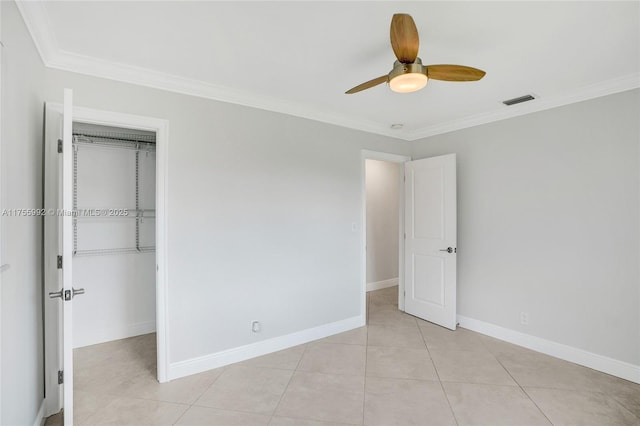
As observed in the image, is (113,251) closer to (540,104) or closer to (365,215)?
(365,215)

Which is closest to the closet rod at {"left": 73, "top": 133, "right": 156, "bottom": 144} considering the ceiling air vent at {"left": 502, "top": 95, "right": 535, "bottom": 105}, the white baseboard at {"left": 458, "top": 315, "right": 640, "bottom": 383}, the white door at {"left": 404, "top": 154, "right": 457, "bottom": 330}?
the white door at {"left": 404, "top": 154, "right": 457, "bottom": 330}

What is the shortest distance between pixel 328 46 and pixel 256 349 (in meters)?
2.68

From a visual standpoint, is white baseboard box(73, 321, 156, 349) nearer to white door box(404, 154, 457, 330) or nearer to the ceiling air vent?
white door box(404, 154, 457, 330)

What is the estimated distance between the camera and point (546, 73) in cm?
244

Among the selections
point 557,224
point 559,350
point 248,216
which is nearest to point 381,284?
point 559,350

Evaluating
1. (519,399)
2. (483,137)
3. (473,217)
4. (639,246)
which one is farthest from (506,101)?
(519,399)

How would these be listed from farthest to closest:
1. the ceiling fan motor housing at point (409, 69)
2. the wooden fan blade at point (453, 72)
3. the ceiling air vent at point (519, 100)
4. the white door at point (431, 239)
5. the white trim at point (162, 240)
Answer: the white door at point (431, 239) < the ceiling air vent at point (519, 100) < the white trim at point (162, 240) < the wooden fan blade at point (453, 72) < the ceiling fan motor housing at point (409, 69)

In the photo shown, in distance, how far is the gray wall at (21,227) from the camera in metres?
1.39

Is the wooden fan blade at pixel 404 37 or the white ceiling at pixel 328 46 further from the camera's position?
the white ceiling at pixel 328 46

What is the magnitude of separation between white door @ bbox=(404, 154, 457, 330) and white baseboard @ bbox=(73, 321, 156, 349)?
330 cm

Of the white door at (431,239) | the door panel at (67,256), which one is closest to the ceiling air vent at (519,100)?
the white door at (431,239)

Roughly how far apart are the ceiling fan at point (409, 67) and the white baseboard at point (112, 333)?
Answer: 11.8 ft

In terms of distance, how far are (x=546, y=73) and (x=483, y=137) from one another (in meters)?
1.10

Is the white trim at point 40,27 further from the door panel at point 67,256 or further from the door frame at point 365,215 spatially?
the door frame at point 365,215
